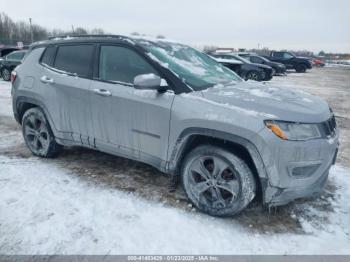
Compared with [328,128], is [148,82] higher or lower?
higher

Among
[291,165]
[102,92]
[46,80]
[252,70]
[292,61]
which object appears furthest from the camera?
[292,61]

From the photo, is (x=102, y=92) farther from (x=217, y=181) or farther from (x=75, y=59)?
(x=217, y=181)

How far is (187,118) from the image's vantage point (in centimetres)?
298

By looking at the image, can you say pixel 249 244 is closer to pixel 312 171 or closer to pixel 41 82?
pixel 312 171

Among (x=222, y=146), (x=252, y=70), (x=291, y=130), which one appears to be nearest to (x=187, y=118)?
(x=222, y=146)

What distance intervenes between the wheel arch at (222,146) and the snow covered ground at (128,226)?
0.49 metres

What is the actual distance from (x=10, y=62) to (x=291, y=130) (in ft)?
48.1

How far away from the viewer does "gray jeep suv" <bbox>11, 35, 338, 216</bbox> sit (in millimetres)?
2713

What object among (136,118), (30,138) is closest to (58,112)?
(30,138)


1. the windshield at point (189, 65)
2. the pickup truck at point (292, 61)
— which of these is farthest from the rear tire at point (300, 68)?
the windshield at point (189, 65)

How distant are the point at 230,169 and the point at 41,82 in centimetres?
288

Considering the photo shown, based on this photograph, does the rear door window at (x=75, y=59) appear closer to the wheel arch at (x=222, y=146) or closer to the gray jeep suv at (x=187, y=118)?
the gray jeep suv at (x=187, y=118)

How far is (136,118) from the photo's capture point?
3.34m

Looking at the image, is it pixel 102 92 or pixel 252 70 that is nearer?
pixel 102 92
